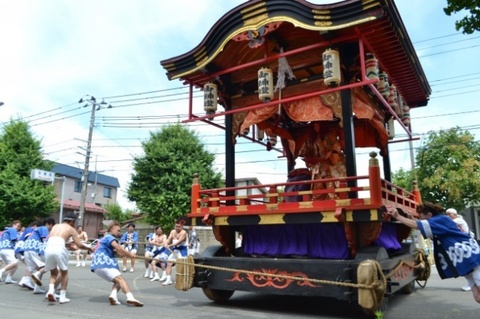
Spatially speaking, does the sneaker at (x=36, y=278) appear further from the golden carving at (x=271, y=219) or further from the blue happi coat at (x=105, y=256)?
the golden carving at (x=271, y=219)

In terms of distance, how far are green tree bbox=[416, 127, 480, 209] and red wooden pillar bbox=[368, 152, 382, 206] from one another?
13360 millimetres

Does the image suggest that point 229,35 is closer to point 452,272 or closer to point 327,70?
point 327,70

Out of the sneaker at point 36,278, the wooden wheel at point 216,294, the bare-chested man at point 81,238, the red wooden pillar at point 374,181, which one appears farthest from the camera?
the bare-chested man at point 81,238

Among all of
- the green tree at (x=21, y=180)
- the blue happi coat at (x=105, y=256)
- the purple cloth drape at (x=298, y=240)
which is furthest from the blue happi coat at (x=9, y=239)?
the green tree at (x=21, y=180)

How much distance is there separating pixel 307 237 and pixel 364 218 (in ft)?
5.15

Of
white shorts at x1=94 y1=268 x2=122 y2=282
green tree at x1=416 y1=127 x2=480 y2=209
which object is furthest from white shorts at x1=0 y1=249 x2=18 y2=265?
green tree at x1=416 y1=127 x2=480 y2=209

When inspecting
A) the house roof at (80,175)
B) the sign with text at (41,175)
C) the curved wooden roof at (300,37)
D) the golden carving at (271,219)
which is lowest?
the golden carving at (271,219)

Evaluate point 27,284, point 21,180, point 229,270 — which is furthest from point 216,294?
point 21,180

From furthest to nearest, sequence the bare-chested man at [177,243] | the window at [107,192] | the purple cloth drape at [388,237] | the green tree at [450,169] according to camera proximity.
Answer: the window at [107,192] → the green tree at [450,169] → the bare-chested man at [177,243] → the purple cloth drape at [388,237]

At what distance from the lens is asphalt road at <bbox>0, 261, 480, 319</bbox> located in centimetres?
637

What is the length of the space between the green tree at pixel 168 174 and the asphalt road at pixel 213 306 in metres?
11.6

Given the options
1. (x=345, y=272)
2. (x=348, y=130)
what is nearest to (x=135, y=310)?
(x=345, y=272)

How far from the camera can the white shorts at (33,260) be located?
355 inches

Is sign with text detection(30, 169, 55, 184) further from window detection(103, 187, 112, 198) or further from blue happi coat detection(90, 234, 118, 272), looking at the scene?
window detection(103, 187, 112, 198)
